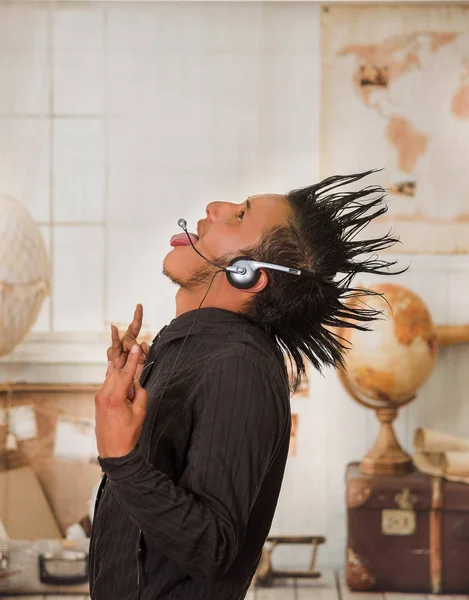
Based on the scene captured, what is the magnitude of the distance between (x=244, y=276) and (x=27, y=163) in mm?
1894

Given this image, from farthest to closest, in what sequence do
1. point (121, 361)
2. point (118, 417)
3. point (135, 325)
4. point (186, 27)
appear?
point (186, 27)
point (135, 325)
point (121, 361)
point (118, 417)

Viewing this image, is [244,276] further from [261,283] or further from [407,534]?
[407,534]

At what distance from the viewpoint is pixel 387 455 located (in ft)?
9.37

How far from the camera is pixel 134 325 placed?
1.35 meters

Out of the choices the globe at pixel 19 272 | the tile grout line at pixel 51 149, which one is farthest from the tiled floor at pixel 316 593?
the tile grout line at pixel 51 149

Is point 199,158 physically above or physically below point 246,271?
above

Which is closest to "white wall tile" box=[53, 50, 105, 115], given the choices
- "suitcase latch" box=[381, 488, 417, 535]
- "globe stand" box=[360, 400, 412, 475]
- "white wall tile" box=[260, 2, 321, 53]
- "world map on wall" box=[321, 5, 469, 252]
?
"white wall tile" box=[260, 2, 321, 53]

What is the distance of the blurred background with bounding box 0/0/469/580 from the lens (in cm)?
288

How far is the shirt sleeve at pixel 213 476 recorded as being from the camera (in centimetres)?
99

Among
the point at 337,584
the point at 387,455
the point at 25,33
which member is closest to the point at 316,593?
the point at 337,584

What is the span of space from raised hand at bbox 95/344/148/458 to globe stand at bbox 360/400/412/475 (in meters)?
1.96

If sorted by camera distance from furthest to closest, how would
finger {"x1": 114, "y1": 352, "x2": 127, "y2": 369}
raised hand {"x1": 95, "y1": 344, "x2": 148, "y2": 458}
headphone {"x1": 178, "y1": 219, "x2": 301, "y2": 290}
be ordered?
headphone {"x1": 178, "y1": 219, "x2": 301, "y2": 290}
finger {"x1": 114, "y1": 352, "x2": 127, "y2": 369}
raised hand {"x1": 95, "y1": 344, "x2": 148, "y2": 458}

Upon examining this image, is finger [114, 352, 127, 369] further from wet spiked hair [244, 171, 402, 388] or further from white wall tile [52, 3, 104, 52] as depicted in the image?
white wall tile [52, 3, 104, 52]

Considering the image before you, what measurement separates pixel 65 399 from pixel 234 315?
1.81 metres
